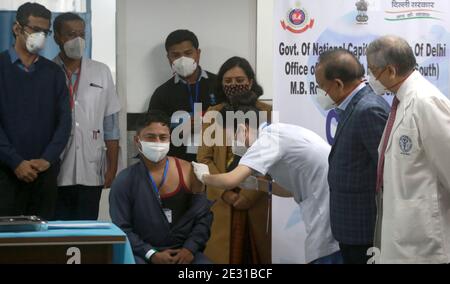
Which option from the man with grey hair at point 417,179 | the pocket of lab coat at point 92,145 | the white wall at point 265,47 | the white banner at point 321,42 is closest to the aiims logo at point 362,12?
the white banner at point 321,42

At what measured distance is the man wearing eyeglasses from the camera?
4.37 m

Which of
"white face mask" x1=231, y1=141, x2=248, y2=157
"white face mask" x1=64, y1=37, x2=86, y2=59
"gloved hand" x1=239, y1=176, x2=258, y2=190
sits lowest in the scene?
"gloved hand" x1=239, y1=176, x2=258, y2=190

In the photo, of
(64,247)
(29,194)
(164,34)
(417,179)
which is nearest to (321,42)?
(164,34)

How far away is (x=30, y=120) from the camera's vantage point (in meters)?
4.41

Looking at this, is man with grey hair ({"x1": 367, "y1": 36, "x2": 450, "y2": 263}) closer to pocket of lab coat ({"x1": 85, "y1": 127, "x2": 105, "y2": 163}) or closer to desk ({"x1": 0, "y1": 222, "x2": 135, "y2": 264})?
desk ({"x1": 0, "y1": 222, "x2": 135, "y2": 264})

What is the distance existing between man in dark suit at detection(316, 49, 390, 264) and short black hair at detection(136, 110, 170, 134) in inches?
43.4

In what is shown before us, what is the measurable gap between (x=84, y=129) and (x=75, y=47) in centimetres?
51

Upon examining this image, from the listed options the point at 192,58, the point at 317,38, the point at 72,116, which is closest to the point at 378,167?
the point at 317,38

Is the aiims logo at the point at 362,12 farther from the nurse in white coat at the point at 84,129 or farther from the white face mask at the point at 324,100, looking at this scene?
the nurse in white coat at the point at 84,129

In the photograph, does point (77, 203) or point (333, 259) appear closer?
point (333, 259)

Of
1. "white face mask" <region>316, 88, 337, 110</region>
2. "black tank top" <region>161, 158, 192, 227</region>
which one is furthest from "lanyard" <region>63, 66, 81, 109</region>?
"white face mask" <region>316, 88, 337, 110</region>

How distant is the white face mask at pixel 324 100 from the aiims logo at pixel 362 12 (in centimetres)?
59

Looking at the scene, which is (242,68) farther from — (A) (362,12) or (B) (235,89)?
(A) (362,12)
